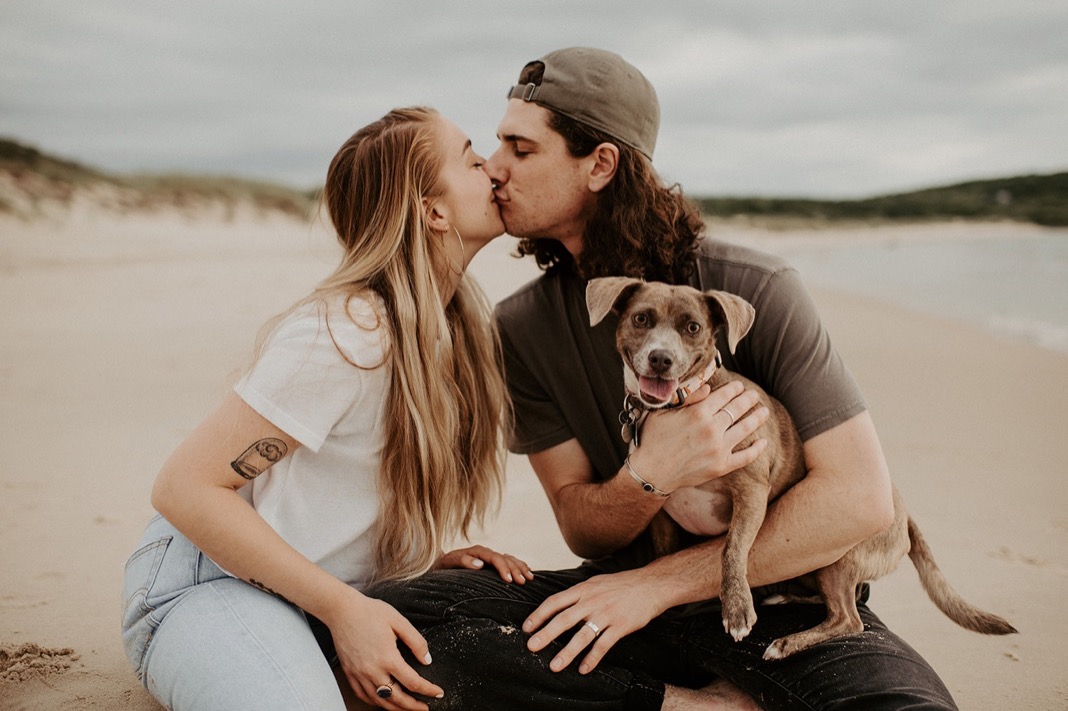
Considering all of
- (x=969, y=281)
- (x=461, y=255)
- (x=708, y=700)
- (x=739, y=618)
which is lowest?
(x=708, y=700)

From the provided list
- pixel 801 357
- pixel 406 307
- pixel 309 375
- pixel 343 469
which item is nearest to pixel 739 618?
pixel 801 357

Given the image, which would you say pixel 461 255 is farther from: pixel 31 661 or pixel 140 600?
pixel 31 661

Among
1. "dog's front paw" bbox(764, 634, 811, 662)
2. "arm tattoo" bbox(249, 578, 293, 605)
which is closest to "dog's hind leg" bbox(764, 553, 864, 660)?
"dog's front paw" bbox(764, 634, 811, 662)

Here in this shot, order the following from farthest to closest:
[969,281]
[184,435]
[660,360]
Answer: [969,281]
[184,435]
[660,360]

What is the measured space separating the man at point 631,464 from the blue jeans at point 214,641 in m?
0.41

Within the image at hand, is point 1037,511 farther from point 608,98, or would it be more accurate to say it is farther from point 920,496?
point 608,98

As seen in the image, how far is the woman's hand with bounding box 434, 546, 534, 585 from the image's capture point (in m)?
3.08

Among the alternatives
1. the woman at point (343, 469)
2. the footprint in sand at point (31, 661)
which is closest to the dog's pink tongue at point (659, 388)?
the woman at point (343, 469)

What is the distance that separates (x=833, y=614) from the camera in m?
2.98

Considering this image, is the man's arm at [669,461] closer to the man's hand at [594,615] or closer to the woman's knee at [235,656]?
the man's hand at [594,615]

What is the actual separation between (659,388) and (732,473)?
410 millimetres

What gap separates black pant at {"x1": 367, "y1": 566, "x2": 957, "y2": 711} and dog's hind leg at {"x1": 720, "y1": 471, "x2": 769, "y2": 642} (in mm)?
85

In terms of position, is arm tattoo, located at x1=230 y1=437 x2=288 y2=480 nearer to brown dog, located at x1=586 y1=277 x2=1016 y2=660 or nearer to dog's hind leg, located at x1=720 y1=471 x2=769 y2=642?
brown dog, located at x1=586 y1=277 x2=1016 y2=660

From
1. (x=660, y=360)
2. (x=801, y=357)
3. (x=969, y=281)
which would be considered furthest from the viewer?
(x=969, y=281)
